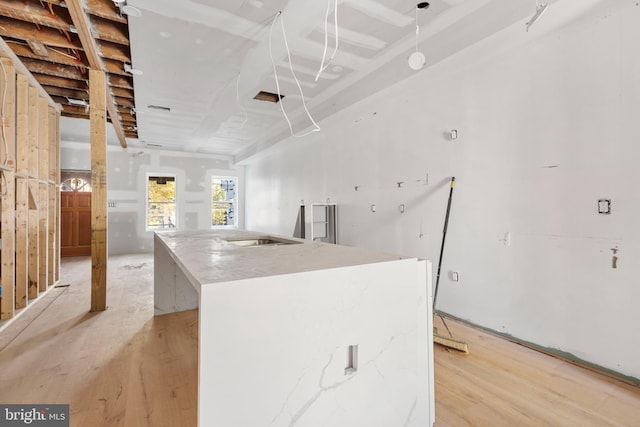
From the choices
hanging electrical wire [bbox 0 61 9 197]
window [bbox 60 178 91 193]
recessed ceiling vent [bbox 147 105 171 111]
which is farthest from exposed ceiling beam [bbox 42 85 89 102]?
window [bbox 60 178 91 193]

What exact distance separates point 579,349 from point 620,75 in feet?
6.18

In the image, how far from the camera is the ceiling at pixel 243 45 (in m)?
2.44

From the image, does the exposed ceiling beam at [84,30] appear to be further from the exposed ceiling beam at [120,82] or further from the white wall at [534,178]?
the white wall at [534,178]

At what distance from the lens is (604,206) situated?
1.99 m

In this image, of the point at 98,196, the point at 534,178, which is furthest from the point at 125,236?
the point at 534,178

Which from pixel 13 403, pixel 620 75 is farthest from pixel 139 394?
pixel 620 75

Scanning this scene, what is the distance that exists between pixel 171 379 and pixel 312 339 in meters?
1.37

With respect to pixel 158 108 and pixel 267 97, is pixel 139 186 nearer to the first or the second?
pixel 158 108

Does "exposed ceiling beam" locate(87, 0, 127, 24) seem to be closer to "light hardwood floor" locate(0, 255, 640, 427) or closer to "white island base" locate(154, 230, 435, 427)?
"white island base" locate(154, 230, 435, 427)

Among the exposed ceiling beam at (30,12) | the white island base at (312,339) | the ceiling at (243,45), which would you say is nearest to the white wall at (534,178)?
the ceiling at (243,45)

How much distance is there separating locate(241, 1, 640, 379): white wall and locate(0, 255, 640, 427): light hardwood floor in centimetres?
34

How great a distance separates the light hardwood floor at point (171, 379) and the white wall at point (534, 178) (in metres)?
0.34

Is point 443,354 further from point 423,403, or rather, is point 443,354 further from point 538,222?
point 538,222

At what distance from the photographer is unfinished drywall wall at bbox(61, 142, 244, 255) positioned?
24.4 ft
